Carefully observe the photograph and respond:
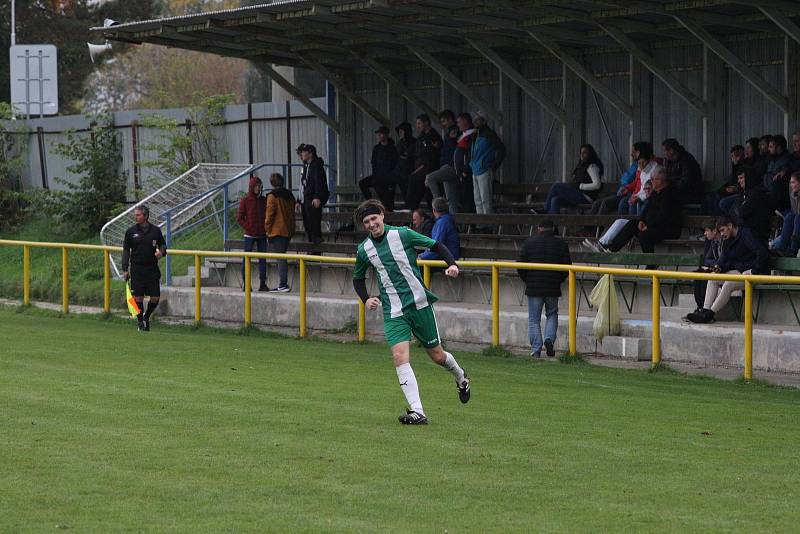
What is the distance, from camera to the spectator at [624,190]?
1978 centimetres

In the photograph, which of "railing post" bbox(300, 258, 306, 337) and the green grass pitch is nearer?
the green grass pitch

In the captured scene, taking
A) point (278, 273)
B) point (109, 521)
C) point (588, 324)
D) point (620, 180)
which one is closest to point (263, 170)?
point (278, 273)

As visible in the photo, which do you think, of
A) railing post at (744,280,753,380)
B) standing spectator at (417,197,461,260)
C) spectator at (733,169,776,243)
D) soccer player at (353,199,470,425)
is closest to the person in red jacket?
standing spectator at (417,197,461,260)

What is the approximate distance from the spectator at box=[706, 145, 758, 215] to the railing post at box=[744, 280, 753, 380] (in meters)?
3.80

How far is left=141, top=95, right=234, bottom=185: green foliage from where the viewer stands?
30.1 metres

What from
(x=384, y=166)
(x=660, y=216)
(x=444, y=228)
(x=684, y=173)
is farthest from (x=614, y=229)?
(x=384, y=166)

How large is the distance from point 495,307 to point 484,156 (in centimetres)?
518

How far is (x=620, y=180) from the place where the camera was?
846 inches

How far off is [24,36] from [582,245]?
108ft

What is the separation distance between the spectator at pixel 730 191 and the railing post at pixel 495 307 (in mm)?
3332

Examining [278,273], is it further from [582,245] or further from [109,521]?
[109,521]

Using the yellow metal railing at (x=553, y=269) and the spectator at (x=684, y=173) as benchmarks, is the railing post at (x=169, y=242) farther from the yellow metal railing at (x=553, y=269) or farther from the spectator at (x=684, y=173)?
the spectator at (x=684, y=173)

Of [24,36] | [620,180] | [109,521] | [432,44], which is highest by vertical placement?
[24,36]

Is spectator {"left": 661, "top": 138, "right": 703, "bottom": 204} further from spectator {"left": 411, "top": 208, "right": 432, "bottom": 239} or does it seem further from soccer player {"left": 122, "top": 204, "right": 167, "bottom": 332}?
soccer player {"left": 122, "top": 204, "right": 167, "bottom": 332}
